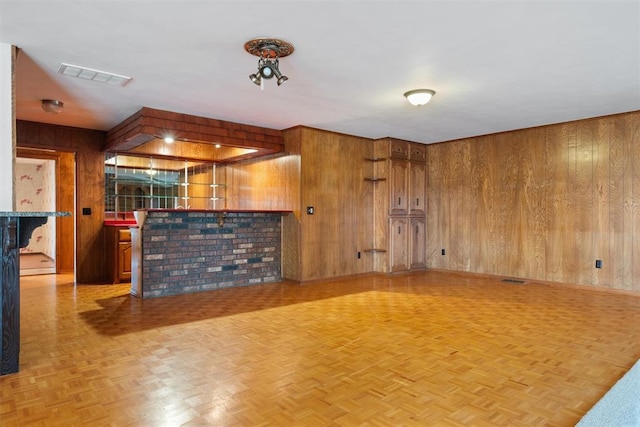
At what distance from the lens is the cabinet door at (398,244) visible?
6.66m

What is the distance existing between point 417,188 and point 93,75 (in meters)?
5.37

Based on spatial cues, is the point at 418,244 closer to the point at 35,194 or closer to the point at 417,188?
the point at 417,188

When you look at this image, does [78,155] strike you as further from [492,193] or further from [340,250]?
[492,193]

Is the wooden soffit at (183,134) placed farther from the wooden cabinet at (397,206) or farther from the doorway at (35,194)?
the doorway at (35,194)

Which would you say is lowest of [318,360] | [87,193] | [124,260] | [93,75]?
[318,360]

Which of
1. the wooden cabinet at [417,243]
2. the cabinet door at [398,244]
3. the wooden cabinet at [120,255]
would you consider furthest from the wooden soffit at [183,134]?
the wooden cabinet at [417,243]

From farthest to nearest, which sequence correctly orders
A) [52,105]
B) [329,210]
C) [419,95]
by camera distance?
1. [329,210]
2. [52,105]
3. [419,95]

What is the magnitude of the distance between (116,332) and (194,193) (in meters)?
4.79

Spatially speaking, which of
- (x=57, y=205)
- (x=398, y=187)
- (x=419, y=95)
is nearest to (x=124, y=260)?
(x=57, y=205)

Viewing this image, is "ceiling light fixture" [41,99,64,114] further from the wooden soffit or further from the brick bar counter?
the brick bar counter

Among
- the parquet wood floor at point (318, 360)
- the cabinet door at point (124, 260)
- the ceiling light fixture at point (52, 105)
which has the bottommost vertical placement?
the parquet wood floor at point (318, 360)

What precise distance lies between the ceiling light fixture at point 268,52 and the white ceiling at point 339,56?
78 millimetres

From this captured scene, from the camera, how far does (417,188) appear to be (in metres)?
7.16

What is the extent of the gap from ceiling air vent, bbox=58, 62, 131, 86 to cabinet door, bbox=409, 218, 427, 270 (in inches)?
200
